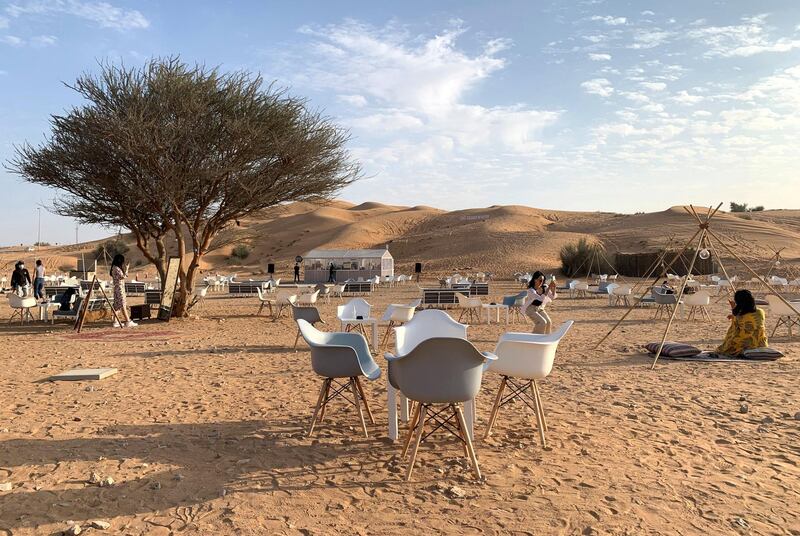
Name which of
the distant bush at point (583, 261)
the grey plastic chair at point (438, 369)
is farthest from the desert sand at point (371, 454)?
the distant bush at point (583, 261)

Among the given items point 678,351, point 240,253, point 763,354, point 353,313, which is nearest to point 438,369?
point 353,313

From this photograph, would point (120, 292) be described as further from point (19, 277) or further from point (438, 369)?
point (438, 369)

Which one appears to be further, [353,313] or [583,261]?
[583,261]

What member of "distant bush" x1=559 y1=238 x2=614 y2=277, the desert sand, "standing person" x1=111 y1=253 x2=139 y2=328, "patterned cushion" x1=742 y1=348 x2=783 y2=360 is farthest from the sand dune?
"patterned cushion" x1=742 y1=348 x2=783 y2=360

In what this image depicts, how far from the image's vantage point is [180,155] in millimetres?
13594

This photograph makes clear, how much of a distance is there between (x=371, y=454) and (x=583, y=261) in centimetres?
3368

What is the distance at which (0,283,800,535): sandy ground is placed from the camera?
352cm

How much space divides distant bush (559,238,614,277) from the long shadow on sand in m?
32.2

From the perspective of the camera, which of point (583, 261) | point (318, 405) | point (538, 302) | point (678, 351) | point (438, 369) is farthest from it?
point (583, 261)

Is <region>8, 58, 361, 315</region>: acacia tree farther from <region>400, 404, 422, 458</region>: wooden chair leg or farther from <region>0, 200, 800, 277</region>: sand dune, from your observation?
<region>0, 200, 800, 277</region>: sand dune

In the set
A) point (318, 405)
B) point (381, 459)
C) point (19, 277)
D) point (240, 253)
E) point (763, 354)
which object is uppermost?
point (240, 253)

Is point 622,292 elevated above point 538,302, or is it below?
below

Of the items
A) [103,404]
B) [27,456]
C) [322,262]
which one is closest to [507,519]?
[27,456]

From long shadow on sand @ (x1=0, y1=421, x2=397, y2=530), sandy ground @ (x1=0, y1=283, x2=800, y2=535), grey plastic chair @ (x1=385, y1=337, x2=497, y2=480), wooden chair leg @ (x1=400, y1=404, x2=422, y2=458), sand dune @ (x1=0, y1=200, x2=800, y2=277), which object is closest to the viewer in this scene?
sandy ground @ (x1=0, y1=283, x2=800, y2=535)
